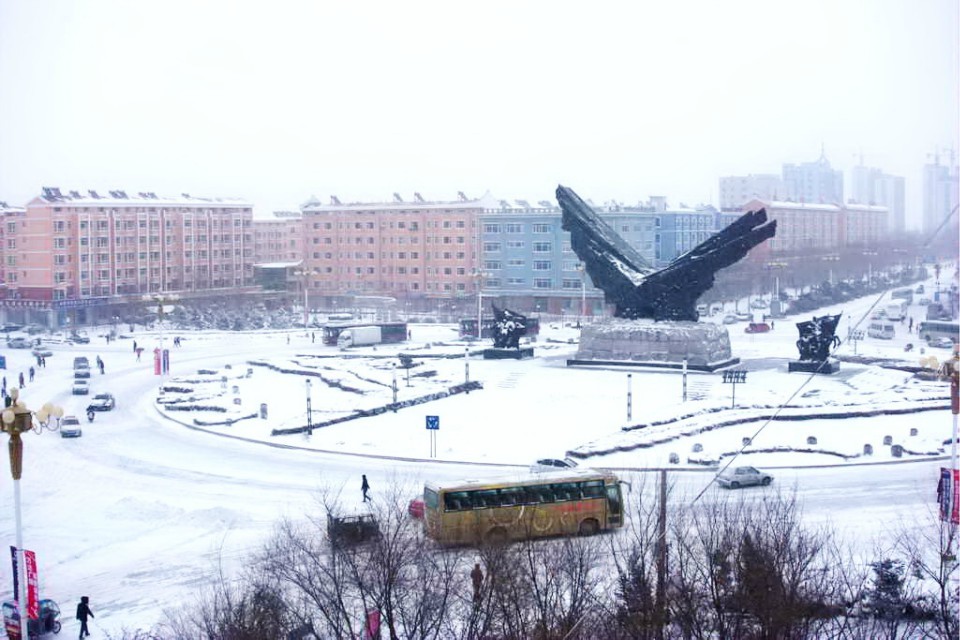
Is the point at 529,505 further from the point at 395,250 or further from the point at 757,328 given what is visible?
the point at 395,250

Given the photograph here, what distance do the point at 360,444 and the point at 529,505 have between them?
11.0 metres

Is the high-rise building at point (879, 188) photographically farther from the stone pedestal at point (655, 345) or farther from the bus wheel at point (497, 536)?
the bus wheel at point (497, 536)

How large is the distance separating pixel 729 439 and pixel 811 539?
45.0 ft

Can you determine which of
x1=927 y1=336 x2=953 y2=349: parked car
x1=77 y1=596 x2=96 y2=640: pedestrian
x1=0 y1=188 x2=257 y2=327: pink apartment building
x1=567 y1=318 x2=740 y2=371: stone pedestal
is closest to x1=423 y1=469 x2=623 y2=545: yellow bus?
x1=77 y1=596 x2=96 y2=640: pedestrian

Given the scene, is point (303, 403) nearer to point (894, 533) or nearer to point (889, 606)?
point (894, 533)

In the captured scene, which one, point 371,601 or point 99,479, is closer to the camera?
point 371,601

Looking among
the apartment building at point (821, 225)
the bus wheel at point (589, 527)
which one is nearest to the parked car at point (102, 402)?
the bus wheel at point (589, 527)

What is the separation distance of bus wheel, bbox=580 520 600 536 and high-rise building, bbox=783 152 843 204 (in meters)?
170

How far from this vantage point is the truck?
52656mm

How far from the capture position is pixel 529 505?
61.4ft

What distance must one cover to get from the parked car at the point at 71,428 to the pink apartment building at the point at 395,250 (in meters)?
44.7

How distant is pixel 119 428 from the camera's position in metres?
33.1

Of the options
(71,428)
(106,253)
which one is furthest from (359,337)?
(106,253)

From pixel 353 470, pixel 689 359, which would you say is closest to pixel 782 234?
pixel 689 359
